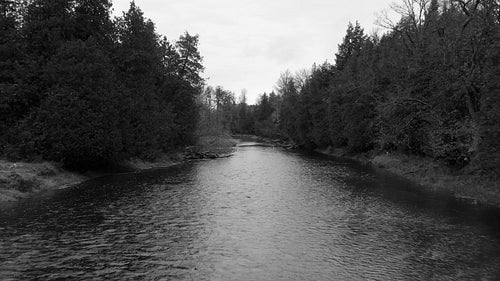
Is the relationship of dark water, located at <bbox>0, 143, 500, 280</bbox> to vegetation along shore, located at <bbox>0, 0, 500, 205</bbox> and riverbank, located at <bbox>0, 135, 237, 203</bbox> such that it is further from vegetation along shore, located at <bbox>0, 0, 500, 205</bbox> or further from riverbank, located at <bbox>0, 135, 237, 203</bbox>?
vegetation along shore, located at <bbox>0, 0, 500, 205</bbox>

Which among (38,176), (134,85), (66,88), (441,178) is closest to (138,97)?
(134,85)

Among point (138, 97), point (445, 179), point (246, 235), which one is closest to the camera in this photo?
point (246, 235)

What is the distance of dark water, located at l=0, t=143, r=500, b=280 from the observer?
13506 mm

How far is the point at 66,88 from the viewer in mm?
32938

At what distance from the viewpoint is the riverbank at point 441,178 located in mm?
25848

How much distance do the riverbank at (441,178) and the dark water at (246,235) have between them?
1.96 m

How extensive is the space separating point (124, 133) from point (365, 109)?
36.0m

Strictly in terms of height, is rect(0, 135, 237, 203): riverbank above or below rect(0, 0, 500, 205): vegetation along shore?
below

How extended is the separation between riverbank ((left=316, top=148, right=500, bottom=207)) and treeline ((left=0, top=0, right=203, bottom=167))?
29186mm

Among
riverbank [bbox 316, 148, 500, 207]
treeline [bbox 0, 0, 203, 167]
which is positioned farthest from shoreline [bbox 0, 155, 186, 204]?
riverbank [bbox 316, 148, 500, 207]

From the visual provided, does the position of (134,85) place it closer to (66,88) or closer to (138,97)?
(138,97)

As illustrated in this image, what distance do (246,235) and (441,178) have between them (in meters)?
22.1

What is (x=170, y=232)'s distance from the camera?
18203 millimetres

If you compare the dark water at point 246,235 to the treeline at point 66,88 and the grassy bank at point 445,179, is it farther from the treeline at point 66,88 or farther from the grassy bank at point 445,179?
the treeline at point 66,88
